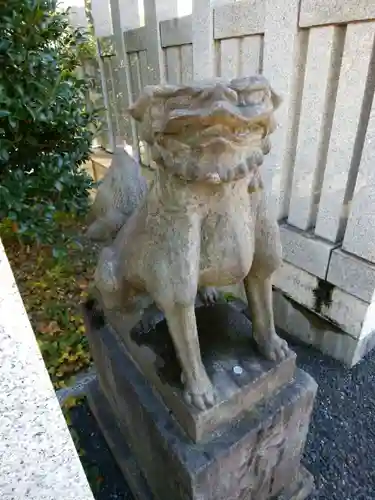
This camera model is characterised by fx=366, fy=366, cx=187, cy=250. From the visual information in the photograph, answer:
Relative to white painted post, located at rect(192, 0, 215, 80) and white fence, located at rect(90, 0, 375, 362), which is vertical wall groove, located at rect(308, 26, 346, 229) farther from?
white painted post, located at rect(192, 0, 215, 80)

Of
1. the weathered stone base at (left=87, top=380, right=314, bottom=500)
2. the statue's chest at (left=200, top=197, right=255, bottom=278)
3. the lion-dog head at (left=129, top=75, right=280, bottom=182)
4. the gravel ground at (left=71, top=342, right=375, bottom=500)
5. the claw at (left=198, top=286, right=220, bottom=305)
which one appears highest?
the lion-dog head at (left=129, top=75, right=280, bottom=182)

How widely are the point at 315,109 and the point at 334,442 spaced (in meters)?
1.41

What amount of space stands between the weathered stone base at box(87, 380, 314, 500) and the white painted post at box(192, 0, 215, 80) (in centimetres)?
174

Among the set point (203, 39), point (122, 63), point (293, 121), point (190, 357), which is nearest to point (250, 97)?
point (190, 357)

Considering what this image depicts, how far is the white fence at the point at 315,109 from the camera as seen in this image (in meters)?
1.45

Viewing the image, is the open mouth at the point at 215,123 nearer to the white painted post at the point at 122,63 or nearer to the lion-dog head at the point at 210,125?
the lion-dog head at the point at 210,125

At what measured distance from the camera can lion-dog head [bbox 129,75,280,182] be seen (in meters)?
0.64

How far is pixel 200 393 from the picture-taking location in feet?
3.06

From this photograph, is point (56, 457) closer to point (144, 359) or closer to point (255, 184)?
point (144, 359)

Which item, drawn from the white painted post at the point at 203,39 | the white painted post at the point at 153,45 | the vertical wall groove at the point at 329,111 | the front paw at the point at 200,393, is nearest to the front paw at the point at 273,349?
the front paw at the point at 200,393

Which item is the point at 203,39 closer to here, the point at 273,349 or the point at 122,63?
the point at 122,63

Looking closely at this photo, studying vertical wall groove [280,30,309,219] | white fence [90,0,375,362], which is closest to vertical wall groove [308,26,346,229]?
white fence [90,0,375,362]

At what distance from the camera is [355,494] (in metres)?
1.29

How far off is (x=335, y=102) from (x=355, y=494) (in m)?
1.52
